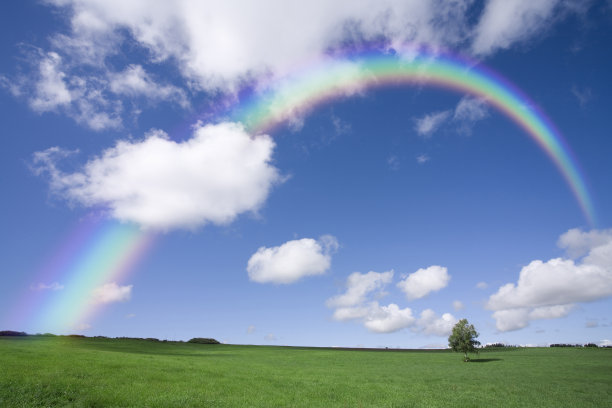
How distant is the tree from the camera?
269 ft

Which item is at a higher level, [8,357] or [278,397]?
[8,357]

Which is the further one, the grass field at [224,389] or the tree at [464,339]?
the tree at [464,339]

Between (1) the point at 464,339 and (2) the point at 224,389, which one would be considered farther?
(1) the point at 464,339

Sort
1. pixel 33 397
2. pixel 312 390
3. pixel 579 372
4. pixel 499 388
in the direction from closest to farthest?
pixel 33 397 → pixel 312 390 → pixel 499 388 → pixel 579 372

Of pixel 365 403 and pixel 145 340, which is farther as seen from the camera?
pixel 145 340

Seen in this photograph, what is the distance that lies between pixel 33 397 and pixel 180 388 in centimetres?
925

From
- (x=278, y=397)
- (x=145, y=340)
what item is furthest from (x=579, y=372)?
(x=145, y=340)

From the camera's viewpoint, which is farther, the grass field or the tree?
the tree

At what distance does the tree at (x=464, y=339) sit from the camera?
82062mm

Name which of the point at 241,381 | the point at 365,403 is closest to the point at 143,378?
the point at 241,381

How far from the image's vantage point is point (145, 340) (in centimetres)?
9950

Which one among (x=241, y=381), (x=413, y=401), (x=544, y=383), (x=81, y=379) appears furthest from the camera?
(x=544, y=383)

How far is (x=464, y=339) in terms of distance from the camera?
8238 centimetres

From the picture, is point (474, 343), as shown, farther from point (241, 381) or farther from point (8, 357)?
point (8, 357)
